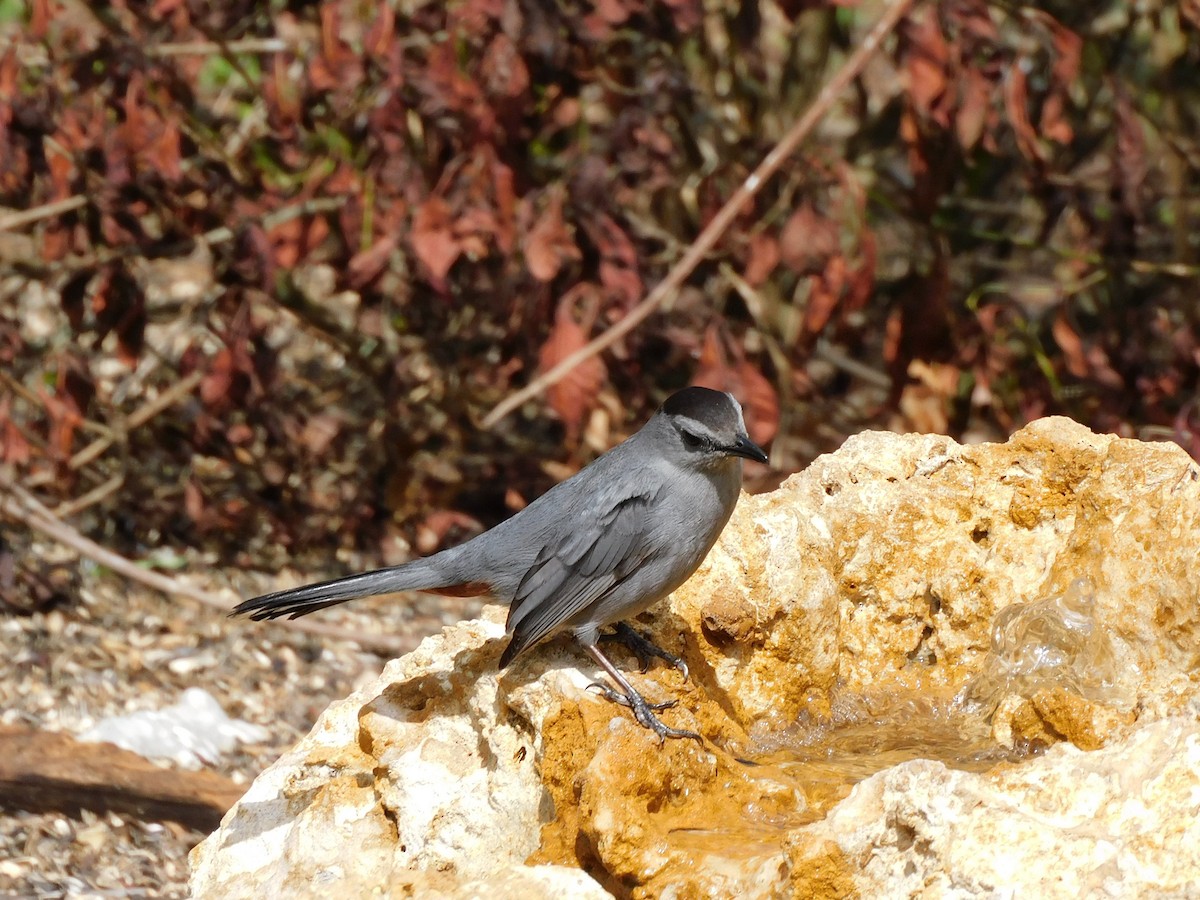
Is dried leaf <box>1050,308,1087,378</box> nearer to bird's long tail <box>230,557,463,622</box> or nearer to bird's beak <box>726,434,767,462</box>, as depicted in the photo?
bird's beak <box>726,434,767,462</box>

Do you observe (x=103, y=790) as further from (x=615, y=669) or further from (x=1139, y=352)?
(x=1139, y=352)

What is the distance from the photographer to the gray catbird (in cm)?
369

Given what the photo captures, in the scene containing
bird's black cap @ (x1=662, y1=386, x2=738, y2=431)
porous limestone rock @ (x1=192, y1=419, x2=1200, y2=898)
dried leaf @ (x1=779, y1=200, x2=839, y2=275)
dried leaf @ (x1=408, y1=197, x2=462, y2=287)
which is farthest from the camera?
dried leaf @ (x1=779, y1=200, x2=839, y2=275)

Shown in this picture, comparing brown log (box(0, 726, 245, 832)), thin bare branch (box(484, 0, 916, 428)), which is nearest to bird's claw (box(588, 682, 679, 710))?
brown log (box(0, 726, 245, 832))

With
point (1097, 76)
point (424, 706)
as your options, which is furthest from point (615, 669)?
point (1097, 76)

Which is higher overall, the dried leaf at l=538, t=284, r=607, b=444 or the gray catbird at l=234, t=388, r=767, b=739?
the gray catbird at l=234, t=388, r=767, b=739

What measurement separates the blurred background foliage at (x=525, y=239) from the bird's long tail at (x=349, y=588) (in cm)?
169

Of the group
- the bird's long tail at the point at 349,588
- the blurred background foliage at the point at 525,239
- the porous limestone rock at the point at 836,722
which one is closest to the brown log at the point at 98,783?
the bird's long tail at the point at 349,588

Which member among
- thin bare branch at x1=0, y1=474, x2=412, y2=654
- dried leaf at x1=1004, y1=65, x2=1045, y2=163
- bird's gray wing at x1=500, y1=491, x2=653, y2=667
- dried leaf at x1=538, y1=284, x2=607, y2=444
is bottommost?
thin bare branch at x1=0, y1=474, x2=412, y2=654

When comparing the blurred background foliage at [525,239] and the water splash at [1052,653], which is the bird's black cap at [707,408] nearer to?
the water splash at [1052,653]

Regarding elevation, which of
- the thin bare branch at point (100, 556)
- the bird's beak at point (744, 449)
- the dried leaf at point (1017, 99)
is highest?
the dried leaf at point (1017, 99)

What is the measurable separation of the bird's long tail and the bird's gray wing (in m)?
0.33

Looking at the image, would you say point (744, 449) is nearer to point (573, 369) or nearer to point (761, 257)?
point (573, 369)

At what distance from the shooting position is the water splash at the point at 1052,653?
3496 mm
